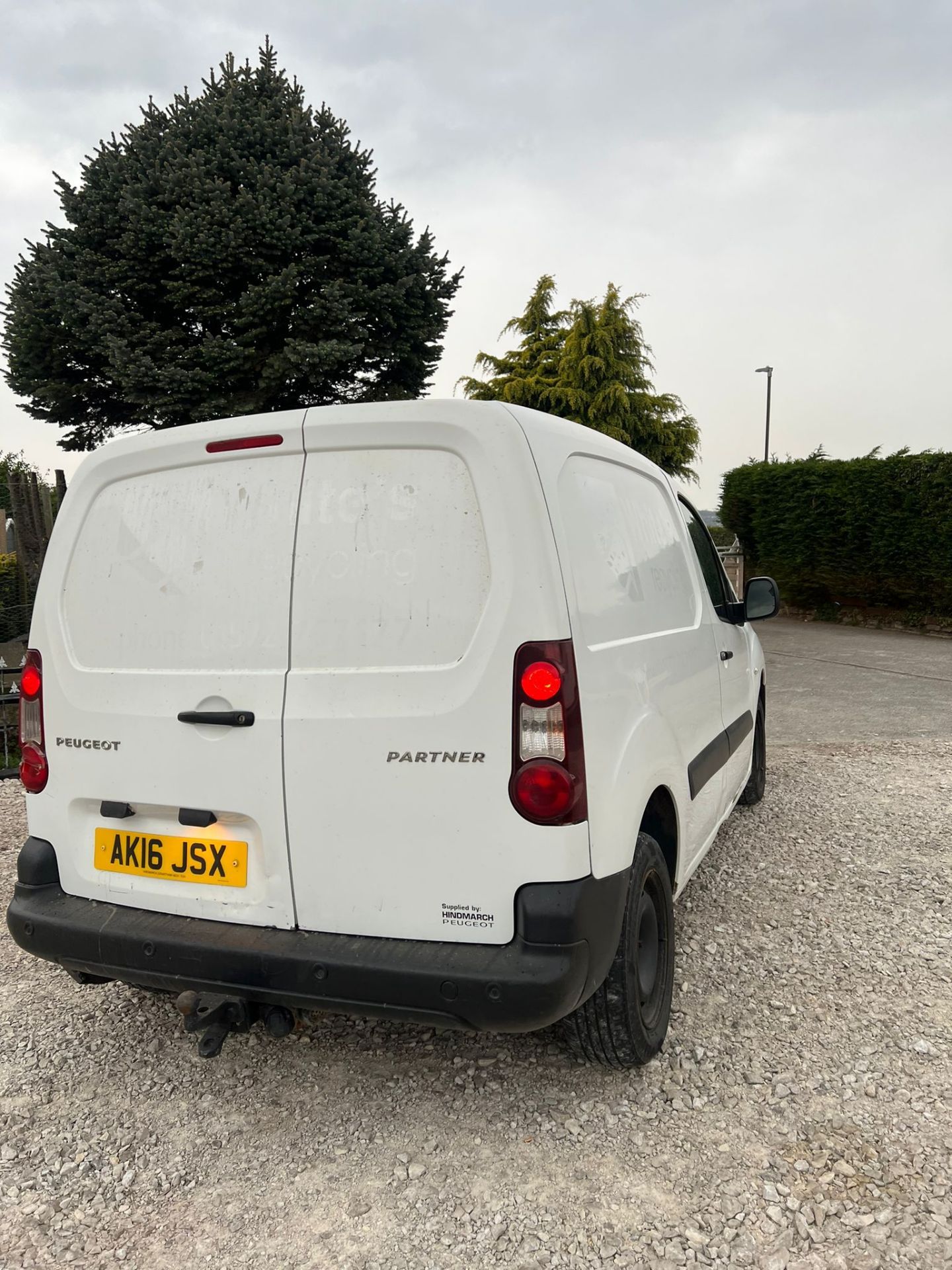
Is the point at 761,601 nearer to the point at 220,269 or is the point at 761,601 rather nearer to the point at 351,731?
the point at 351,731

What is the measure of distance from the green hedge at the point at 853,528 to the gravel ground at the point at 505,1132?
492 inches

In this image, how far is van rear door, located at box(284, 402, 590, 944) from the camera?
2154 millimetres

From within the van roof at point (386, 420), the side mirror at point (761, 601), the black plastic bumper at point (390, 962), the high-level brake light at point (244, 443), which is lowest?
the black plastic bumper at point (390, 962)

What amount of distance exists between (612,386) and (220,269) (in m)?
15.8

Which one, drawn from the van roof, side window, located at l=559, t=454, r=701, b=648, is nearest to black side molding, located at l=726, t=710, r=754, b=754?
side window, located at l=559, t=454, r=701, b=648

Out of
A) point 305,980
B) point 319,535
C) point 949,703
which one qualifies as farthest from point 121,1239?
point 949,703

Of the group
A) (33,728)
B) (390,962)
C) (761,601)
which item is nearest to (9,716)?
(33,728)

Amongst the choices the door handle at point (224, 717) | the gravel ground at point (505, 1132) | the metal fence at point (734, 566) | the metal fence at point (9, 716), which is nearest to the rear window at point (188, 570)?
the door handle at point (224, 717)

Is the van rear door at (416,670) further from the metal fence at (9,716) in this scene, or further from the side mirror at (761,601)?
the metal fence at (9,716)

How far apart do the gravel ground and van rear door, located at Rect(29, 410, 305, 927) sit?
0.64m

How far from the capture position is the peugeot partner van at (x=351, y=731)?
2.15m

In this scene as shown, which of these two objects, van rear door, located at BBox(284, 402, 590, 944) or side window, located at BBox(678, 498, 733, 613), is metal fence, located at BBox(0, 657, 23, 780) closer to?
side window, located at BBox(678, 498, 733, 613)

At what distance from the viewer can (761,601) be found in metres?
4.43

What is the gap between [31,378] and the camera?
14.8 metres
